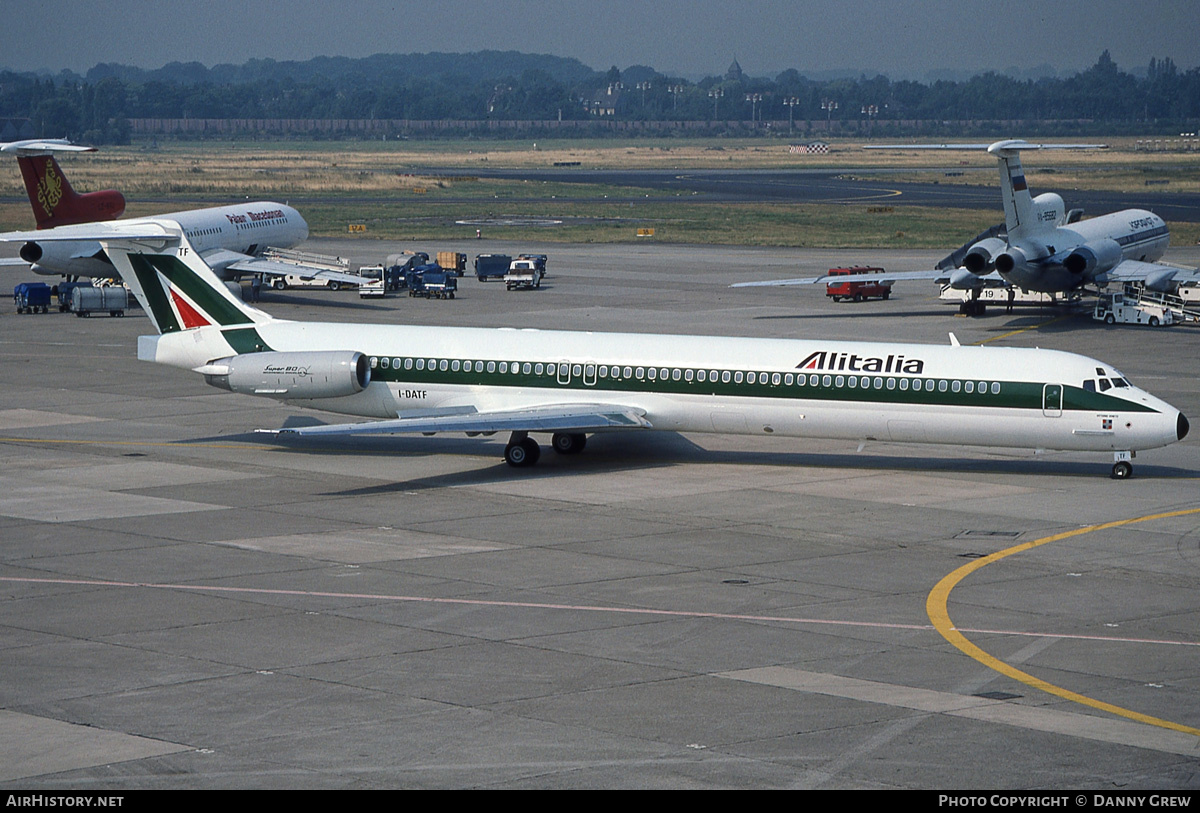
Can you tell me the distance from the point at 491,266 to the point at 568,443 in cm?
4644

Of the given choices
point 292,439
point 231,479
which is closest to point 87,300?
point 292,439

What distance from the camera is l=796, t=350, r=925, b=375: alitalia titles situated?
1377 inches

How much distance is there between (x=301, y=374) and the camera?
3697 centimetres

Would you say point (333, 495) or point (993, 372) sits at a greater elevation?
point (993, 372)

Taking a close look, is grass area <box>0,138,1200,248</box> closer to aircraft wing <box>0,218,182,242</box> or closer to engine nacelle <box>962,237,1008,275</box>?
engine nacelle <box>962,237,1008,275</box>

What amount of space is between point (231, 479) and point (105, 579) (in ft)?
30.7

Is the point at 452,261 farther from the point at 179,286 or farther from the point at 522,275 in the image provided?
the point at 179,286

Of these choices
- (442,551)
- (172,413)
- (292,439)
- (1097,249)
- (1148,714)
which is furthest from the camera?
(1097,249)

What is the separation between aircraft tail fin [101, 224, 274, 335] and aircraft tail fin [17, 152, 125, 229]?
29561mm

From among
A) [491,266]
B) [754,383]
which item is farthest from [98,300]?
[754,383]

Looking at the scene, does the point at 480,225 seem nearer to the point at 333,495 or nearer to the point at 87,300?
the point at 87,300

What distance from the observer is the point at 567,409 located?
36.6 metres

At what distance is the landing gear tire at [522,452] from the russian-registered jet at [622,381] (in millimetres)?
55

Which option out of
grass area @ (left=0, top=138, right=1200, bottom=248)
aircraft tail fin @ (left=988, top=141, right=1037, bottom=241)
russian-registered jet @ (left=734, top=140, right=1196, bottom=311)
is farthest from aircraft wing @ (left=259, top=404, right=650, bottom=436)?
grass area @ (left=0, top=138, right=1200, bottom=248)
